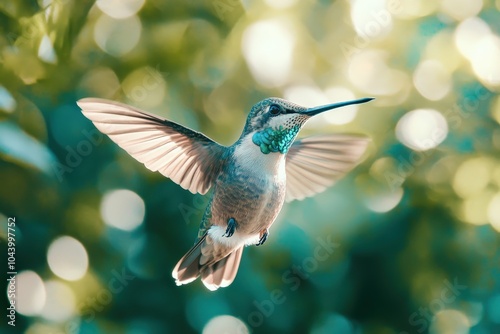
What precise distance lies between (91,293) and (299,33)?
110cm

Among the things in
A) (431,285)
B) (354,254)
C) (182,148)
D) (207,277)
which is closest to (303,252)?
(354,254)

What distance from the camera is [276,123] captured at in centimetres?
123

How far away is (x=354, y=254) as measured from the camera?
7.42 feet

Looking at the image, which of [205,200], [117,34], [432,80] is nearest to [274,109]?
[205,200]

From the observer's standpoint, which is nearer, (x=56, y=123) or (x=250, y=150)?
(x=250, y=150)

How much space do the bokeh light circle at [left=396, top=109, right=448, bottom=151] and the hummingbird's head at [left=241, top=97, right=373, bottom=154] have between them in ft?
3.38

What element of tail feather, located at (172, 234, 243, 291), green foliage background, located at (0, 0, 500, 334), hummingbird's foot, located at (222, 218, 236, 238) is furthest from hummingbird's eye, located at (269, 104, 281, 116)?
green foliage background, located at (0, 0, 500, 334)

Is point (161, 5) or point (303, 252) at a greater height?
point (161, 5)

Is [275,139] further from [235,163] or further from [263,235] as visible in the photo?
[263,235]

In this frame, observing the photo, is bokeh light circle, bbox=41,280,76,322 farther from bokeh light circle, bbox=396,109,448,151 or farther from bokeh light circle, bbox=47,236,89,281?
bokeh light circle, bbox=396,109,448,151

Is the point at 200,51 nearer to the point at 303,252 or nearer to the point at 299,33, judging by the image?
the point at 299,33

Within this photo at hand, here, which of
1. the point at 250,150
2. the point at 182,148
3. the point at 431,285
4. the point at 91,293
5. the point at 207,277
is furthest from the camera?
the point at 431,285

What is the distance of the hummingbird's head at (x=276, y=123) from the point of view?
118 cm

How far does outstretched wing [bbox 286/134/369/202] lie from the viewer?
150cm
